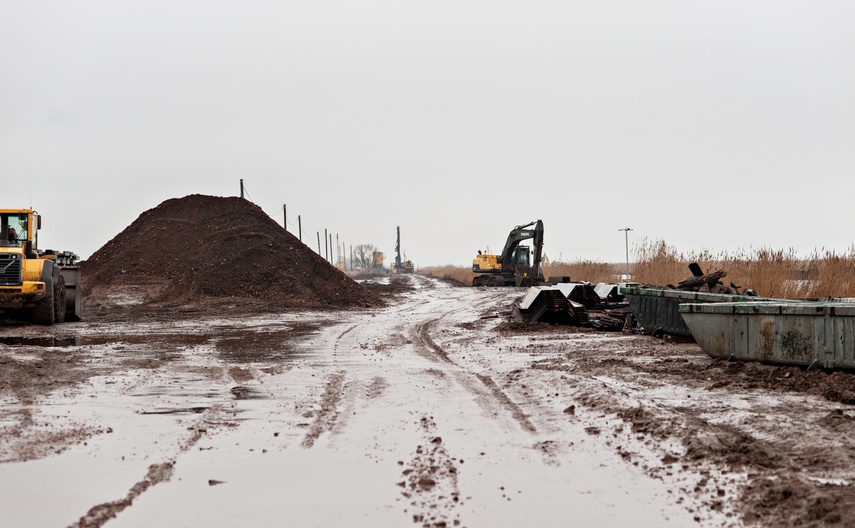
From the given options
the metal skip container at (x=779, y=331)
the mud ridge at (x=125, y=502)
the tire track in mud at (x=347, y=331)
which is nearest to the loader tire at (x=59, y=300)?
the tire track in mud at (x=347, y=331)

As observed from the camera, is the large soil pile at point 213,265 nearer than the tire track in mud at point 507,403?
No

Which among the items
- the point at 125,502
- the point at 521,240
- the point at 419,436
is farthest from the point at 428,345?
the point at 521,240

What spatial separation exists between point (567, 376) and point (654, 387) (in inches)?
47.7

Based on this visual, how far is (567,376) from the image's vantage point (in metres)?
10.2

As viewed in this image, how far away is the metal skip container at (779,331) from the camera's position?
957 cm

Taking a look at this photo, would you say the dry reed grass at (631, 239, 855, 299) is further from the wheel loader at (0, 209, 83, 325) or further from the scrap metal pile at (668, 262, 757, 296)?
the wheel loader at (0, 209, 83, 325)

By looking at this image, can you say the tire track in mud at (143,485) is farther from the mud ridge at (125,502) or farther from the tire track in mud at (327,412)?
the tire track in mud at (327,412)

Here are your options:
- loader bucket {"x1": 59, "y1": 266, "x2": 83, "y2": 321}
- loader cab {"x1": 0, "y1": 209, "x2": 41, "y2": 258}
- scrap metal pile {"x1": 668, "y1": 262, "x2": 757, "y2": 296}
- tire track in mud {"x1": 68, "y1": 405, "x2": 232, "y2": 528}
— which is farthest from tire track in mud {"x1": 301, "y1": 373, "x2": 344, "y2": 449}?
loader bucket {"x1": 59, "y1": 266, "x2": 83, "y2": 321}

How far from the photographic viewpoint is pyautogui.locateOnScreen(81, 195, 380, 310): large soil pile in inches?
1225

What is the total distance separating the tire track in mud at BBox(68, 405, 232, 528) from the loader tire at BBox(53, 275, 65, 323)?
15.7m

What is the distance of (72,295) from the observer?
23000 millimetres

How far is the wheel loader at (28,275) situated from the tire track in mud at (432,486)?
1626 cm

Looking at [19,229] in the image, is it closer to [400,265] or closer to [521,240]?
[521,240]

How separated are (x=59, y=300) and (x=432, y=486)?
62.6 feet
